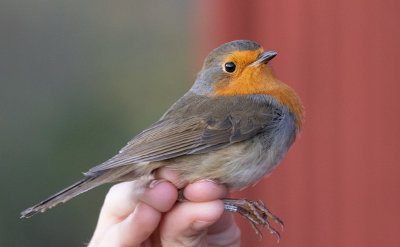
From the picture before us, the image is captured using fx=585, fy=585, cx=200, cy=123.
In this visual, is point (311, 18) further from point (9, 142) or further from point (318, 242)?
point (9, 142)

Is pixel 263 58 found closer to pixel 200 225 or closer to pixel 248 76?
pixel 248 76

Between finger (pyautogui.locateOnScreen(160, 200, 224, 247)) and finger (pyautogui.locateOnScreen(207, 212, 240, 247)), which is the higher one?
finger (pyautogui.locateOnScreen(160, 200, 224, 247))

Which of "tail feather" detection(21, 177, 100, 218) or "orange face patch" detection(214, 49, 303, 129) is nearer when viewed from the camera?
"tail feather" detection(21, 177, 100, 218)

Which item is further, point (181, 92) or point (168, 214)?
point (181, 92)

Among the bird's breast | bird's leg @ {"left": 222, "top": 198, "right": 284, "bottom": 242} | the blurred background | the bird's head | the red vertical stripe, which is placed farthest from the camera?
the blurred background

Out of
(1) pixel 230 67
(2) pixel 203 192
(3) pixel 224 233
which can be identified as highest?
(1) pixel 230 67

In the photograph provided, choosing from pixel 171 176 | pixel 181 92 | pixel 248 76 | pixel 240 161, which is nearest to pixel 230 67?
pixel 248 76

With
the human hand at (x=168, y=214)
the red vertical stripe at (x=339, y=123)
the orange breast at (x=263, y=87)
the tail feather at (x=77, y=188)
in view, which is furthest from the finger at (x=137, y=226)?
the red vertical stripe at (x=339, y=123)

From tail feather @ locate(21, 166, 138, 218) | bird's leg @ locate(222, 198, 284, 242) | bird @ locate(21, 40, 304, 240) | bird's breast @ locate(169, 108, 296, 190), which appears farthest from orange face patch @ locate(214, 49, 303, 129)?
tail feather @ locate(21, 166, 138, 218)

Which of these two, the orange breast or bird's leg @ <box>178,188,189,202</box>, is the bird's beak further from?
bird's leg @ <box>178,188,189,202</box>
